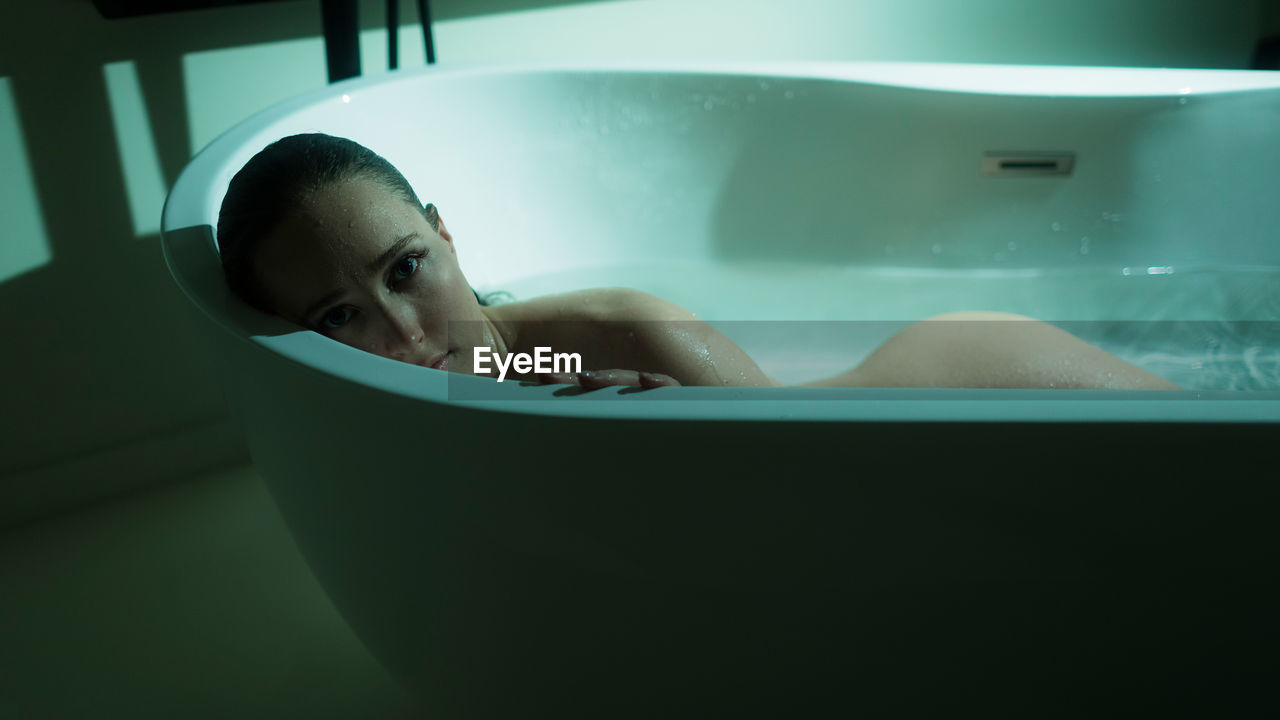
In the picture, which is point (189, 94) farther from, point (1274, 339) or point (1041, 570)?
point (1274, 339)

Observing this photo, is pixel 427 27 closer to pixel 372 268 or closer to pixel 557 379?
pixel 372 268

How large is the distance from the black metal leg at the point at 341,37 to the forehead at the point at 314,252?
1.79ft

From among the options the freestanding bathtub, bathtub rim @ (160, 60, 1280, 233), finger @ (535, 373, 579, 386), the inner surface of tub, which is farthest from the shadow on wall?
finger @ (535, 373, 579, 386)

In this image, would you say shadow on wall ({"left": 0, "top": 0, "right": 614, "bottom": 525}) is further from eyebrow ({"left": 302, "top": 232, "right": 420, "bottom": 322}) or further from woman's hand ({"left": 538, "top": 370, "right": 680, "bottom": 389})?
woman's hand ({"left": 538, "top": 370, "right": 680, "bottom": 389})

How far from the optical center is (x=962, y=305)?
1.25 metres

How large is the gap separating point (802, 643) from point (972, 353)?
1.55 feet

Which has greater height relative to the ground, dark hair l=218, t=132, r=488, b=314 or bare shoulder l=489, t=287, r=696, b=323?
dark hair l=218, t=132, r=488, b=314

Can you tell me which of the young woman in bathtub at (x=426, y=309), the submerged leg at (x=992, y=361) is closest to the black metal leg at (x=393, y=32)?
the young woman in bathtub at (x=426, y=309)

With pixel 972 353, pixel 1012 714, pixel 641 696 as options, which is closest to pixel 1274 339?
pixel 972 353

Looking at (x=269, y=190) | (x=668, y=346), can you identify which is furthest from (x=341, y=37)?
(x=668, y=346)

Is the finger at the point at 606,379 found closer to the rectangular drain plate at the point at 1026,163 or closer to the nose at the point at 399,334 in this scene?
the nose at the point at 399,334

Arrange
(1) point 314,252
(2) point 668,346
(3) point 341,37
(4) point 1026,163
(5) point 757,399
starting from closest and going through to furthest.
→ 1. (5) point 757,399
2. (1) point 314,252
3. (2) point 668,346
4. (3) point 341,37
5. (4) point 1026,163

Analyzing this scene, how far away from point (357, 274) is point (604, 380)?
0.84ft

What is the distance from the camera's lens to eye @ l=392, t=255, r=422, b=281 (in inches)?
25.4
